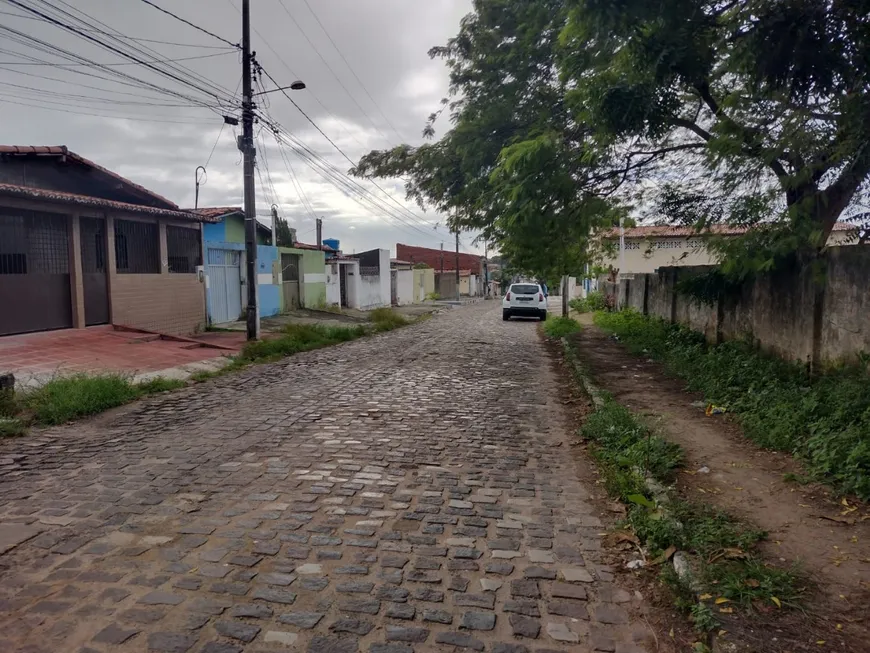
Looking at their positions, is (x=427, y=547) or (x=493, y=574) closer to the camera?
(x=493, y=574)

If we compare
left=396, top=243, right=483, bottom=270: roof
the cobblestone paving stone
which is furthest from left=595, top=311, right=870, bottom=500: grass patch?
left=396, top=243, right=483, bottom=270: roof

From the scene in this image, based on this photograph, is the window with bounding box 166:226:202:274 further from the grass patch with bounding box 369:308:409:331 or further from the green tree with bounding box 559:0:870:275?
the green tree with bounding box 559:0:870:275

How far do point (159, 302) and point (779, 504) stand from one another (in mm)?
15315

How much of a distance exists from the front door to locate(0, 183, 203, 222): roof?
2.26 feet

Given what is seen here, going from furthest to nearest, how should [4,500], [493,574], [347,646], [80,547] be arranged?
[4,500] < [80,547] < [493,574] < [347,646]

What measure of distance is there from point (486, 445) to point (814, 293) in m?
4.51

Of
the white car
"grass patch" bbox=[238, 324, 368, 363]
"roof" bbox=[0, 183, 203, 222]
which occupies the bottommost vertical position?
"grass patch" bbox=[238, 324, 368, 363]

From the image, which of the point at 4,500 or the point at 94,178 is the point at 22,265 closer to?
the point at 94,178

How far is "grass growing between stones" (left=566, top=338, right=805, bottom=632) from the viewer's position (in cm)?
319

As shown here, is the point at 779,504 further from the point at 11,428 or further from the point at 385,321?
the point at 385,321

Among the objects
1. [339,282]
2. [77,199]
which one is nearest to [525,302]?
[339,282]

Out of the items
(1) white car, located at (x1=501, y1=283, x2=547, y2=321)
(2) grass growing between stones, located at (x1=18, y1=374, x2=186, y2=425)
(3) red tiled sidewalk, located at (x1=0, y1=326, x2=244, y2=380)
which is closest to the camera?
(2) grass growing between stones, located at (x1=18, y1=374, x2=186, y2=425)

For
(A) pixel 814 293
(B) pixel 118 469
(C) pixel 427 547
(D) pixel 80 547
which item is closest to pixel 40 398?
(B) pixel 118 469

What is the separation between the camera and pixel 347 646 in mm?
2850
